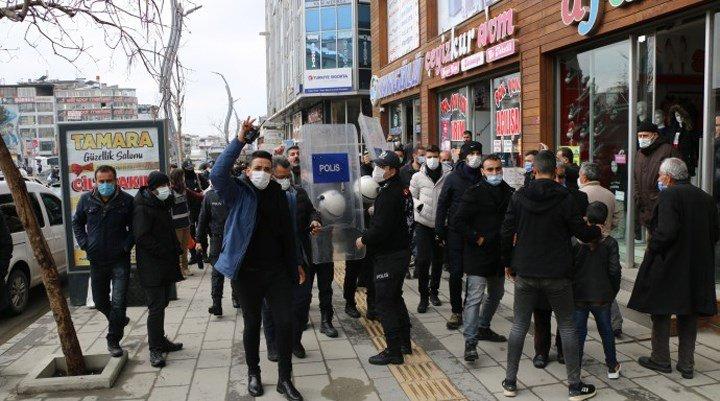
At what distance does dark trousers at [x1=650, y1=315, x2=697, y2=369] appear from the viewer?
480 centimetres

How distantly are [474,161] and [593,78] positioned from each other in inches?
150

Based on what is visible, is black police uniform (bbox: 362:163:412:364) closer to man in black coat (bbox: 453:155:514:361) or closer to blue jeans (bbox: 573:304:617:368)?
man in black coat (bbox: 453:155:514:361)

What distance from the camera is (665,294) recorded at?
478 centimetres

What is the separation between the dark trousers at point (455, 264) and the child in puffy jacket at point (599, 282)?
140 cm

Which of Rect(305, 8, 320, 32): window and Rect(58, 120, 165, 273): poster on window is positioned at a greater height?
Rect(305, 8, 320, 32): window

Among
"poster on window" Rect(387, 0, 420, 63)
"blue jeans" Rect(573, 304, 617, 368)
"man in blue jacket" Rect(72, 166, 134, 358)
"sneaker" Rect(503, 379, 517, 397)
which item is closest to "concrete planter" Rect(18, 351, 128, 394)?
"man in blue jacket" Rect(72, 166, 134, 358)

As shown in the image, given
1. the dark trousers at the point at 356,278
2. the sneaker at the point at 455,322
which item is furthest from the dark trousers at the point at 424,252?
the sneaker at the point at 455,322

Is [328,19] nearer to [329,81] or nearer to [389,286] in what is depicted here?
[329,81]

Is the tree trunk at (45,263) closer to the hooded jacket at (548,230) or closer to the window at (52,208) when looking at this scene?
the hooded jacket at (548,230)

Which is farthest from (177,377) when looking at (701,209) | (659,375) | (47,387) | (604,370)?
(701,209)

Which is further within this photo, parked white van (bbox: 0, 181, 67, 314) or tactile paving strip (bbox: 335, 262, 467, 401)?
parked white van (bbox: 0, 181, 67, 314)

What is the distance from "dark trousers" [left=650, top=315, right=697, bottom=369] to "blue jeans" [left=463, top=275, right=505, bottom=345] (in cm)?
135

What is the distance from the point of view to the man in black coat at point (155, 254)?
18.1ft

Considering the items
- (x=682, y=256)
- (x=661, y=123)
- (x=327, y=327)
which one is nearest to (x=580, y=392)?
(x=682, y=256)
